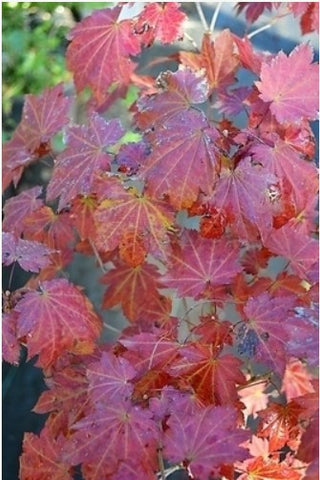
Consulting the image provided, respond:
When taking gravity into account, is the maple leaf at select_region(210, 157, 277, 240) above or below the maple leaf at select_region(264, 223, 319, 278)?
above

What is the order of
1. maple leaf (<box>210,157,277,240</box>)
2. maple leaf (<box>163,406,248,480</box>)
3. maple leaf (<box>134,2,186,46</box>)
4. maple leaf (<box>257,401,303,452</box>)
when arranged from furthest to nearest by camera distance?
1. maple leaf (<box>134,2,186,46</box>)
2. maple leaf (<box>257,401,303,452</box>)
3. maple leaf (<box>210,157,277,240</box>)
4. maple leaf (<box>163,406,248,480</box>)

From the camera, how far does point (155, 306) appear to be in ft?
3.88

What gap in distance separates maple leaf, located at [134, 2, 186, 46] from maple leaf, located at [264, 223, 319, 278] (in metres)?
0.35

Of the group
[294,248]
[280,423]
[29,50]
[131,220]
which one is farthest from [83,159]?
[29,50]

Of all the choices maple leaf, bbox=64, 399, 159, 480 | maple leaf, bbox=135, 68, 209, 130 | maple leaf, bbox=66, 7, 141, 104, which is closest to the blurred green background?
maple leaf, bbox=66, 7, 141, 104

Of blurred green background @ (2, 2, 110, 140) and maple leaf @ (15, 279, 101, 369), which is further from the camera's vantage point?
blurred green background @ (2, 2, 110, 140)

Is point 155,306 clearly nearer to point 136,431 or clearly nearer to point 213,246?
point 213,246

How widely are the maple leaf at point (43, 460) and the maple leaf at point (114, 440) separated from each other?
0.12m

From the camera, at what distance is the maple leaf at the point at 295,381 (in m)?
1.29

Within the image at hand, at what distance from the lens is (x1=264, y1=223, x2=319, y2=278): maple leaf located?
1081 mm

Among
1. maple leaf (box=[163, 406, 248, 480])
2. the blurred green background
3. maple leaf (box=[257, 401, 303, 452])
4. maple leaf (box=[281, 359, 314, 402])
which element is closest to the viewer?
maple leaf (box=[163, 406, 248, 480])

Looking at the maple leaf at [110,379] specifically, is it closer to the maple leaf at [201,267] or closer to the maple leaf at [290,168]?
the maple leaf at [201,267]

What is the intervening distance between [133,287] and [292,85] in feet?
1.42

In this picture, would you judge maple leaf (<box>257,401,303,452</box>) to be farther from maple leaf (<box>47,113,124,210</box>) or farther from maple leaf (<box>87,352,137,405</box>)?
maple leaf (<box>47,113,124,210</box>)
